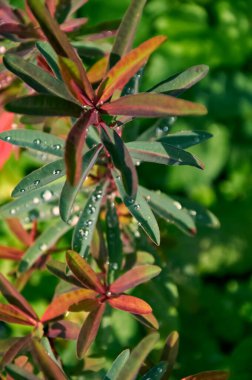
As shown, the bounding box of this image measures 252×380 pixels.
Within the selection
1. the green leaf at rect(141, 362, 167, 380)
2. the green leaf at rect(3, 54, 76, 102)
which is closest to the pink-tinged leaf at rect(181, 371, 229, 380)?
the green leaf at rect(141, 362, 167, 380)

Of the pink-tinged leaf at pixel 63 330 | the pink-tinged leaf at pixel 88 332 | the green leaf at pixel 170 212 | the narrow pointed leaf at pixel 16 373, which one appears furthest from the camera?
the green leaf at pixel 170 212

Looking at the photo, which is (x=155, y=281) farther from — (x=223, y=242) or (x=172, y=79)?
(x=223, y=242)

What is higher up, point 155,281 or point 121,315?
point 155,281

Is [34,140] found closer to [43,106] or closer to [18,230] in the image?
[43,106]

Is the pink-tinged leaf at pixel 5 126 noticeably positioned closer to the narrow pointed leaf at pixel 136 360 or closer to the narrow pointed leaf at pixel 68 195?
the narrow pointed leaf at pixel 68 195

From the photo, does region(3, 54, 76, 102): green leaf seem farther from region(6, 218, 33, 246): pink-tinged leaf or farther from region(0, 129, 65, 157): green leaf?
region(6, 218, 33, 246): pink-tinged leaf

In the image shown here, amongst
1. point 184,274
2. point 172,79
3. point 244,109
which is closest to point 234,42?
point 244,109

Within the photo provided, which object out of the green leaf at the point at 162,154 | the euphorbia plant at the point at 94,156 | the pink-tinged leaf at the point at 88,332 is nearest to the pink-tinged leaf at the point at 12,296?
the euphorbia plant at the point at 94,156
